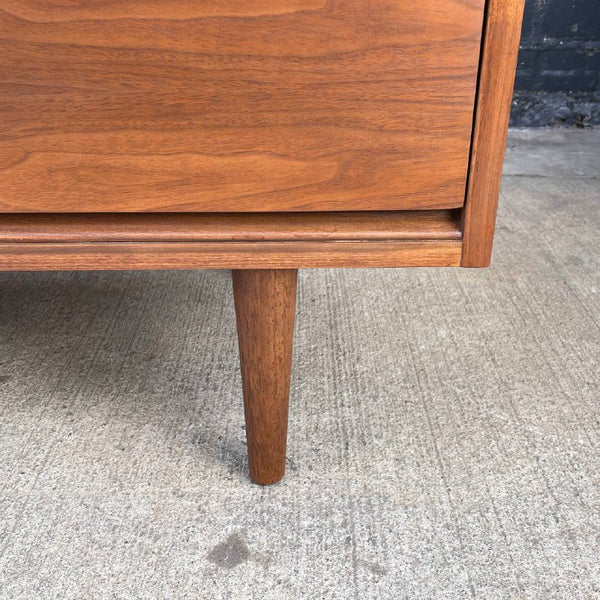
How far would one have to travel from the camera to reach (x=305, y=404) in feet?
3.20

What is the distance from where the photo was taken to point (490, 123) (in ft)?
2.00

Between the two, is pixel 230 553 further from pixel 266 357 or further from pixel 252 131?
pixel 252 131

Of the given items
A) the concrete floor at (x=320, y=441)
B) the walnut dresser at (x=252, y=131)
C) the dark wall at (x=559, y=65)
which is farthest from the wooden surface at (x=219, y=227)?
the dark wall at (x=559, y=65)

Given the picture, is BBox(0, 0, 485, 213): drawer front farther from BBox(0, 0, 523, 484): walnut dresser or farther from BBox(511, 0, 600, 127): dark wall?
BBox(511, 0, 600, 127): dark wall

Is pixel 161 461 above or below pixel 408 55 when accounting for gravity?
below

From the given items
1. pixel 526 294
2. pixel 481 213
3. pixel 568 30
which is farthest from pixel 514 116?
pixel 481 213

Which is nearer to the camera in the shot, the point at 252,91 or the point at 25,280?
the point at 252,91

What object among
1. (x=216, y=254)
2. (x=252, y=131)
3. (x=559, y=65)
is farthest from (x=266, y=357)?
(x=559, y=65)

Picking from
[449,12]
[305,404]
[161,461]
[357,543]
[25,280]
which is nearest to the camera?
[449,12]

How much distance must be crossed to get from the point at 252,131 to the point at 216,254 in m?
0.12

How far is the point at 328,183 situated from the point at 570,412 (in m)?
0.53

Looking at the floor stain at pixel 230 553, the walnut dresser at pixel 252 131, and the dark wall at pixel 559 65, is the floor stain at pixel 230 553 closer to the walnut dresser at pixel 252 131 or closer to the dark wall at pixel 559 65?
the walnut dresser at pixel 252 131

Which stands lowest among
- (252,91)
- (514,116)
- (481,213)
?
(514,116)

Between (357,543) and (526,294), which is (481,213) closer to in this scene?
(357,543)
